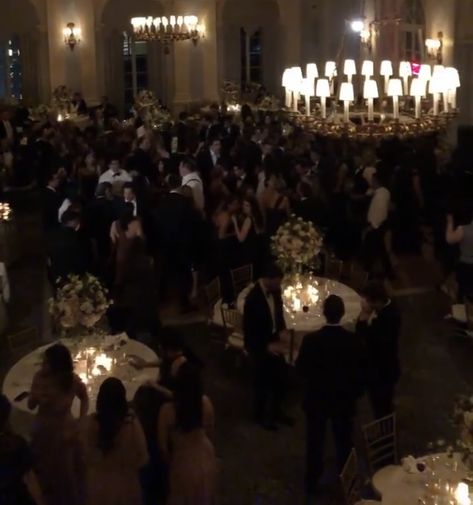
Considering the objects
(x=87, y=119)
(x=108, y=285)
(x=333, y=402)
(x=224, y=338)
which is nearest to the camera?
(x=333, y=402)

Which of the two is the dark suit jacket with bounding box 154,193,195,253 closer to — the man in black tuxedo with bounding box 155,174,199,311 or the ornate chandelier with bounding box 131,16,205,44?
the man in black tuxedo with bounding box 155,174,199,311

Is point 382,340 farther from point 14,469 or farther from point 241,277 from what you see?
point 241,277

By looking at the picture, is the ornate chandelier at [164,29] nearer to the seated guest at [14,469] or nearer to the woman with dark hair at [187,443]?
the woman with dark hair at [187,443]

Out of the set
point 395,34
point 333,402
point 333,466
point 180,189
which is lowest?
point 333,466

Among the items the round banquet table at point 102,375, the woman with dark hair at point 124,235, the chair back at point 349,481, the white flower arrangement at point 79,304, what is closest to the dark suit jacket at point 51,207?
the woman with dark hair at point 124,235

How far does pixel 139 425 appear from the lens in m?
5.17

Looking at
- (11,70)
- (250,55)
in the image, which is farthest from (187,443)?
(250,55)

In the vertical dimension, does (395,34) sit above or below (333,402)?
above

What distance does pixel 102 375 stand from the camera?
688 centimetres

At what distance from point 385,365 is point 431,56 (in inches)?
450

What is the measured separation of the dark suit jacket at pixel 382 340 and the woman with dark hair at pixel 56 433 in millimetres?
2048

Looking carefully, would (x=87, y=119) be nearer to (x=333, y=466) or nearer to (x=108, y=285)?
(x=108, y=285)

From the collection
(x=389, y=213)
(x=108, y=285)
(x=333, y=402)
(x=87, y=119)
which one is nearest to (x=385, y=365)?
(x=333, y=402)

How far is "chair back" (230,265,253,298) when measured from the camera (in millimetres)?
9742
